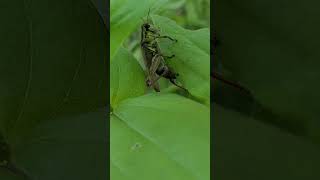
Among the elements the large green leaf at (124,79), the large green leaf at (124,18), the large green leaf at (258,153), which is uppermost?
the large green leaf at (124,18)

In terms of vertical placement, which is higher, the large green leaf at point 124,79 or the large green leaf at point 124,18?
the large green leaf at point 124,18

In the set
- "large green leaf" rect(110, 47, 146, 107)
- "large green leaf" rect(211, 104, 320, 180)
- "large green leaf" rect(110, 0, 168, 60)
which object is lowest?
"large green leaf" rect(211, 104, 320, 180)

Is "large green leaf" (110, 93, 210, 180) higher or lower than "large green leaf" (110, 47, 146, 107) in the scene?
lower
